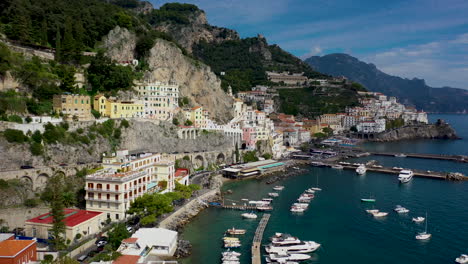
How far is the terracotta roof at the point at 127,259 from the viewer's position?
73.8ft

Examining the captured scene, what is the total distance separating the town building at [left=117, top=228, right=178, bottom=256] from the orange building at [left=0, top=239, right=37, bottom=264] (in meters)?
5.11

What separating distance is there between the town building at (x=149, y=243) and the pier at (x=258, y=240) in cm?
587

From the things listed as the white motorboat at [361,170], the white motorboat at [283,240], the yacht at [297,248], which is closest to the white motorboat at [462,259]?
the yacht at [297,248]

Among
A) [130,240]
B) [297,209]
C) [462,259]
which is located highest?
[130,240]

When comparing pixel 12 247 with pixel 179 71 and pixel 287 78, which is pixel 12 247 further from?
pixel 287 78

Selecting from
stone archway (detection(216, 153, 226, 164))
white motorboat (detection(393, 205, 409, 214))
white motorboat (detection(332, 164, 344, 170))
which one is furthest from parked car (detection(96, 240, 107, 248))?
white motorboat (detection(332, 164, 344, 170))

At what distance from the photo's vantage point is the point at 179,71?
2458 inches

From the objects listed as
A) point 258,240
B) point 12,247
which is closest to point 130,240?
point 12,247

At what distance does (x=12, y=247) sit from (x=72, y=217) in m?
7.04

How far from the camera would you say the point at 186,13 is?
121 metres

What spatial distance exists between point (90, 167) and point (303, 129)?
6088 centimetres

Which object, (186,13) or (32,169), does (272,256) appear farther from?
(186,13)

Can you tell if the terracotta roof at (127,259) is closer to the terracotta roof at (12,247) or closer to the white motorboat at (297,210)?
the terracotta roof at (12,247)

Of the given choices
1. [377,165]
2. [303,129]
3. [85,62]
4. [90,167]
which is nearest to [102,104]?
[85,62]
